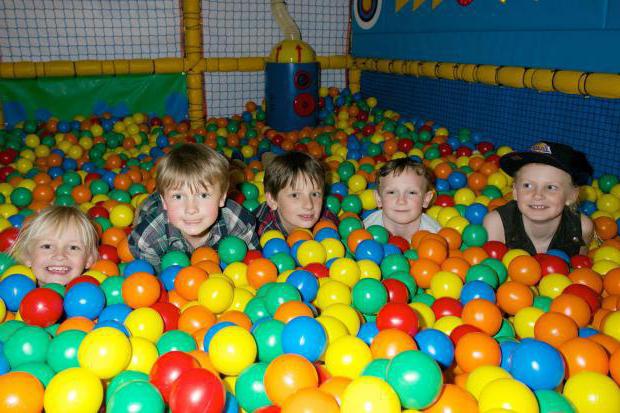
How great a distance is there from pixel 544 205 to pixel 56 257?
165cm

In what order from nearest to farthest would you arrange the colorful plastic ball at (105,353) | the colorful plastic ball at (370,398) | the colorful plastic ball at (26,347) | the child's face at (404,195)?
the colorful plastic ball at (370,398)
the colorful plastic ball at (105,353)
the colorful plastic ball at (26,347)
the child's face at (404,195)

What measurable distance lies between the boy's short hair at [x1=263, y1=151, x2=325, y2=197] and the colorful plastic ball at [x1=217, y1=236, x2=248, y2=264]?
333mm

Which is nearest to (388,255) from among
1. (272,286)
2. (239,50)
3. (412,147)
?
(272,286)

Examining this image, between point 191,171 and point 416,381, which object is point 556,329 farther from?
point 191,171

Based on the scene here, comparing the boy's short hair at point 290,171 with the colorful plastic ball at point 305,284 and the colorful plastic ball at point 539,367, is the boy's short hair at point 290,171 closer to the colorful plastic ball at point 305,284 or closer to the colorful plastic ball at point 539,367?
the colorful plastic ball at point 305,284

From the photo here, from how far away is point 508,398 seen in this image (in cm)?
98

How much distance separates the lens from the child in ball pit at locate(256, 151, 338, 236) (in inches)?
82.7

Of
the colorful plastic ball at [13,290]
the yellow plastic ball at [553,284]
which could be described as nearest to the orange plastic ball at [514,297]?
the yellow plastic ball at [553,284]

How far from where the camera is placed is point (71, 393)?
101 centimetres

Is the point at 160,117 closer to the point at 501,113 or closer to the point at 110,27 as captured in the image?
the point at 110,27

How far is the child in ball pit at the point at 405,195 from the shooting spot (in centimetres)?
208

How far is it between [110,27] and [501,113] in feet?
10.6

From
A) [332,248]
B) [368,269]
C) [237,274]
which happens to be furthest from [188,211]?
[368,269]

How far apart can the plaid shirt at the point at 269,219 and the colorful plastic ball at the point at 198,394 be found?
1242mm
